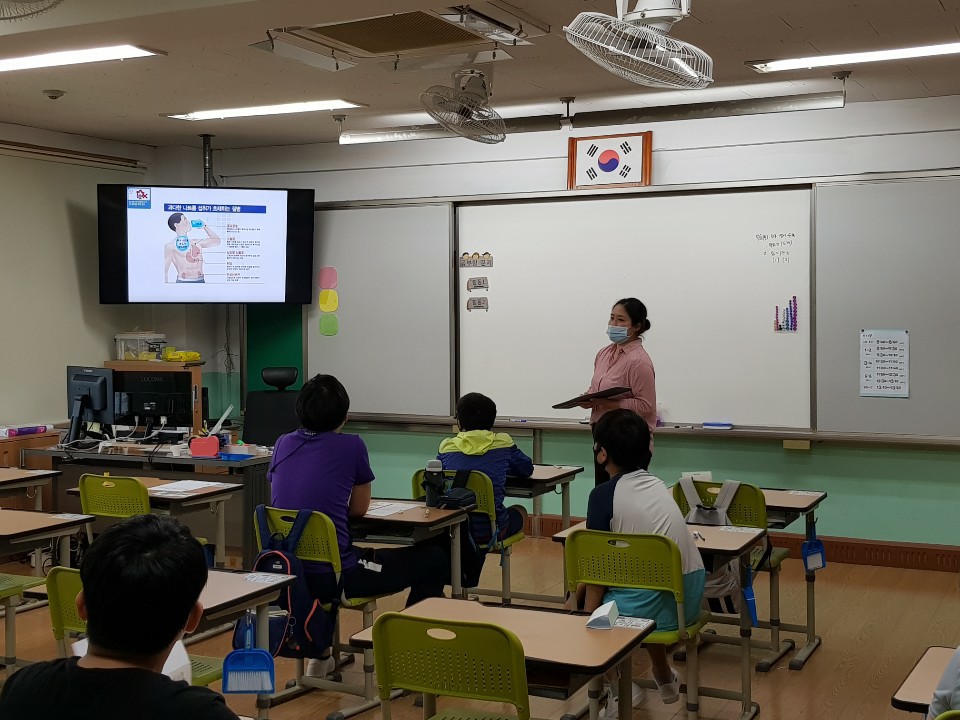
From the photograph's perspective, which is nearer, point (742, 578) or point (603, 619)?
point (603, 619)

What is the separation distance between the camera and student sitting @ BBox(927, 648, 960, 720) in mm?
2066

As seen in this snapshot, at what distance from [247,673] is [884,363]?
16.4ft

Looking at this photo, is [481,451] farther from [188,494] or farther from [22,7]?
[22,7]

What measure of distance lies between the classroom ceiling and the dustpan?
233 cm

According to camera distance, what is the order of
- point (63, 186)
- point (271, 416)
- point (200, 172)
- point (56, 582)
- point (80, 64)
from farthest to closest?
point (200, 172) → point (63, 186) → point (271, 416) → point (80, 64) → point (56, 582)

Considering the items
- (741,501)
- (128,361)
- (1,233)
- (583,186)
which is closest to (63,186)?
(1,233)

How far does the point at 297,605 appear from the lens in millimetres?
3814

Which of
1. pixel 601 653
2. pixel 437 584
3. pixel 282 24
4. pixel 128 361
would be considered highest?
pixel 282 24

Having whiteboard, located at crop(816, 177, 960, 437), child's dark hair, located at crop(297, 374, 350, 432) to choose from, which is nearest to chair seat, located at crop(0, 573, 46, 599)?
child's dark hair, located at crop(297, 374, 350, 432)

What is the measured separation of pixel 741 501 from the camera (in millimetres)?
4570

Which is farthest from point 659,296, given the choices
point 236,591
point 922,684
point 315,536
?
point 922,684

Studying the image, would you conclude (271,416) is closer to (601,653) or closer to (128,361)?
(128,361)

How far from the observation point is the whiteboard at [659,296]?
6574 mm

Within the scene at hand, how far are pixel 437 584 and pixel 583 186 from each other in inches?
134
